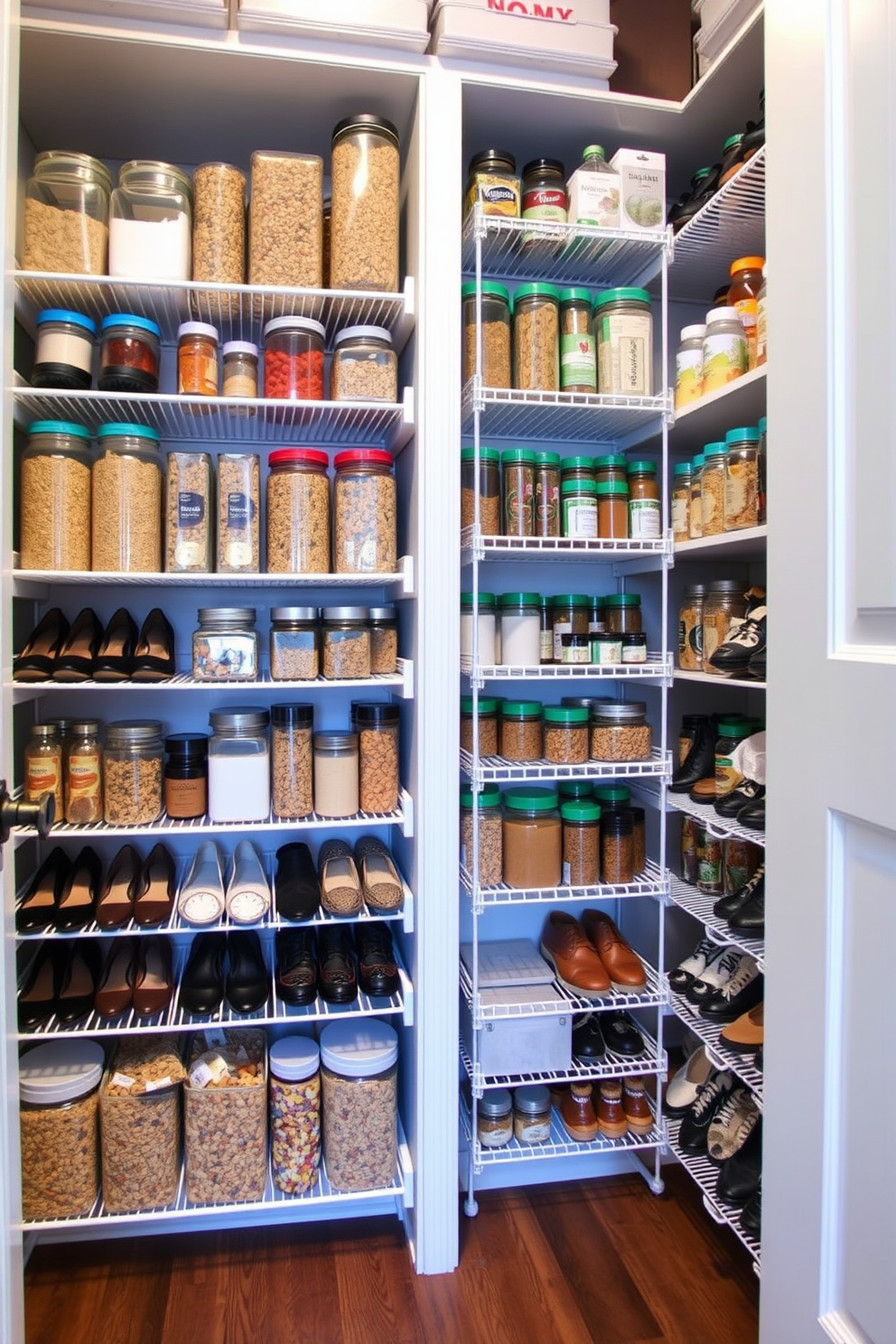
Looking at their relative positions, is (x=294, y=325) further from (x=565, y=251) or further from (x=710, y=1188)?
(x=710, y=1188)

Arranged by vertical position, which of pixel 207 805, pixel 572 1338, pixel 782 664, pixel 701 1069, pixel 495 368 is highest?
pixel 495 368

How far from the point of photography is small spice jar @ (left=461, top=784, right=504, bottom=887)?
5.49ft

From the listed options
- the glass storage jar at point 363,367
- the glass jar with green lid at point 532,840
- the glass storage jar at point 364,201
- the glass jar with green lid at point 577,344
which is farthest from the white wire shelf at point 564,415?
the glass jar with green lid at point 532,840

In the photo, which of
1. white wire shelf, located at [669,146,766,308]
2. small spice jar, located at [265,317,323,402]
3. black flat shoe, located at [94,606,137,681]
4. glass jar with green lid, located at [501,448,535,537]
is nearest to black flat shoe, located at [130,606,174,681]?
black flat shoe, located at [94,606,137,681]

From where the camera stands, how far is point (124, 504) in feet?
4.81

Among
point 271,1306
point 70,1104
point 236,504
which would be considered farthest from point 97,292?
point 271,1306

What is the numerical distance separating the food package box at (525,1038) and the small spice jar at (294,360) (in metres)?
1.27

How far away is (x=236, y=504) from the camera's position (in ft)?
4.95

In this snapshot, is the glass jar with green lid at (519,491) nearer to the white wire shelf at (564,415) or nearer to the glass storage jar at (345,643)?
the white wire shelf at (564,415)

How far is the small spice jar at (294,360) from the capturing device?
1.52m

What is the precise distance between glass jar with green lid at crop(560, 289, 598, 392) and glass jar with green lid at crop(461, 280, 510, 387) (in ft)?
0.39

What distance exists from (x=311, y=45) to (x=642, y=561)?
1.17m

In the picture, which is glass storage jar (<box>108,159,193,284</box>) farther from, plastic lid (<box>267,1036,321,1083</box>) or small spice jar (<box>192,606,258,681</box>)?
plastic lid (<box>267,1036,321,1083</box>)

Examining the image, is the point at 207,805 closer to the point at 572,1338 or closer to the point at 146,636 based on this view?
the point at 146,636
